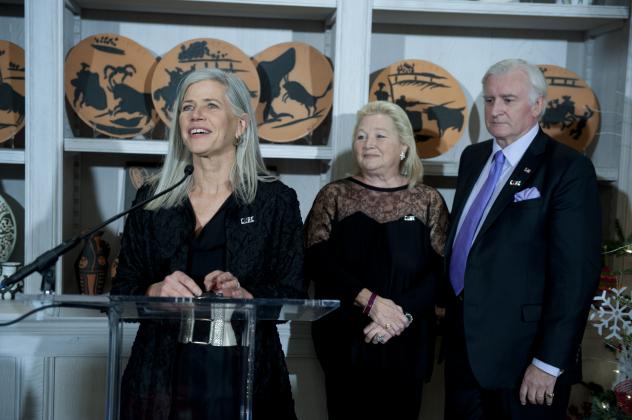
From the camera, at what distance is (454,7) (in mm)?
2643

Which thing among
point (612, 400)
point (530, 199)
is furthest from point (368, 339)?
point (612, 400)

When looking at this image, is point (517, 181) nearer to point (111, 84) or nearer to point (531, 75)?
point (531, 75)

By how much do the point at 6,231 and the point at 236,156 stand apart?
3.61 feet

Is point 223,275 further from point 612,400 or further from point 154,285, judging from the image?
point 612,400

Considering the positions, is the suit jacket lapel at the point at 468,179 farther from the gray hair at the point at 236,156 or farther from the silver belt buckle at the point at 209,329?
the silver belt buckle at the point at 209,329

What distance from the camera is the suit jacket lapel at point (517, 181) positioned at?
1924 millimetres

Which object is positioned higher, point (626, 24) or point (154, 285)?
point (626, 24)

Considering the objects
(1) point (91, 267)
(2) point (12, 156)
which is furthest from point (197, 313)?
(2) point (12, 156)

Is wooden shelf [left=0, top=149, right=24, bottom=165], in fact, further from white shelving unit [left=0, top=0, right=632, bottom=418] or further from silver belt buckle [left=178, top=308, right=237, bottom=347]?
silver belt buckle [left=178, top=308, right=237, bottom=347]

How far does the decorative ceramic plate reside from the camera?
2.54 metres

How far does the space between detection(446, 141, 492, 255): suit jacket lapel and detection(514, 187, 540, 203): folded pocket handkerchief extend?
207mm

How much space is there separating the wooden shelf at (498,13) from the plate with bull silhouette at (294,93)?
0.30 metres

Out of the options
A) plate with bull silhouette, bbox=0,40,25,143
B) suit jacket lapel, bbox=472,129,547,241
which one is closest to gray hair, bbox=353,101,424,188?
suit jacket lapel, bbox=472,129,547,241

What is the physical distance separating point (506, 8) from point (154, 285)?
66.4 inches
